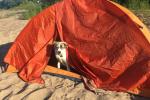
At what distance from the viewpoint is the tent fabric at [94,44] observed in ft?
18.5

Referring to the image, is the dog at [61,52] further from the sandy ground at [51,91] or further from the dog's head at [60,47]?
the sandy ground at [51,91]

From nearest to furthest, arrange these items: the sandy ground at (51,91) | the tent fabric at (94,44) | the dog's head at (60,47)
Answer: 1. the sandy ground at (51,91)
2. the tent fabric at (94,44)
3. the dog's head at (60,47)

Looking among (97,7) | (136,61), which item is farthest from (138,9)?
(136,61)

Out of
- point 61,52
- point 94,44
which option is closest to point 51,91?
point 61,52

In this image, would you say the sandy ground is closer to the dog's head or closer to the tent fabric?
the tent fabric

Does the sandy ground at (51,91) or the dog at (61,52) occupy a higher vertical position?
the dog at (61,52)

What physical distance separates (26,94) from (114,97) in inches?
50.9

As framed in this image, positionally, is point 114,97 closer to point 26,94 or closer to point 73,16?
point 26,94

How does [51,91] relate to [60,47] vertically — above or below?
below

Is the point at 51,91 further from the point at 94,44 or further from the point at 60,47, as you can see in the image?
the point at 94,44

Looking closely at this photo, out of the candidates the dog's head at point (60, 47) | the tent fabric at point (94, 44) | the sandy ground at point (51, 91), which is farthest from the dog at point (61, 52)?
the sandy ground at point (51, 91)

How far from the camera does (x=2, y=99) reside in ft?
18.0

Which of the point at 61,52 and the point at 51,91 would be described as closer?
the point at 51,91

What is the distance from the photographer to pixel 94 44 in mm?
6105
